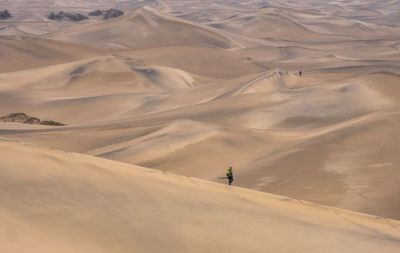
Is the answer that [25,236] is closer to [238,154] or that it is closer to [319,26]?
[238,154]

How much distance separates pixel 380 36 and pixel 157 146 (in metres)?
76.6

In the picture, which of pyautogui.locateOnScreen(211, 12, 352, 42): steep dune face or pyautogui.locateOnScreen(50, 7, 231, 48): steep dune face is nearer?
pyautogui.locateOnScreen(50, 7, 231, 48): steep dune face

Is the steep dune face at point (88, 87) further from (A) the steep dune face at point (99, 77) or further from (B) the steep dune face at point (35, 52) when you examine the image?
(B) the steep dune face at point (35, 52)

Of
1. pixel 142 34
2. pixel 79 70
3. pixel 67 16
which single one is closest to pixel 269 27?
pixel 142 34

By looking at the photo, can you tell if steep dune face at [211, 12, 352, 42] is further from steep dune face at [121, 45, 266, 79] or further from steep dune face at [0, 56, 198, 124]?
steep dune face at [0, 56, 198, 124]

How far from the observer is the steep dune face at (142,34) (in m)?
65.7

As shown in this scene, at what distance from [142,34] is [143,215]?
66942mm

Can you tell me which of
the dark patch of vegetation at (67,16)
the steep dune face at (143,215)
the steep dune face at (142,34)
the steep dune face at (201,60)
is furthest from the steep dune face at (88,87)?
the dark patch of vegetation at (67,16)

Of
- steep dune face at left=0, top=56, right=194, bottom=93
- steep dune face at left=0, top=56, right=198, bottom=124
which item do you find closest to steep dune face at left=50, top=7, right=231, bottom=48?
steep dune face at left=0, top=56, right=194, bottom=93

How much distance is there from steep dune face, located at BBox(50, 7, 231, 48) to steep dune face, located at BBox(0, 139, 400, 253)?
58233 millimetres

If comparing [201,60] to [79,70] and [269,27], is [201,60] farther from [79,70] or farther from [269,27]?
[269,27]

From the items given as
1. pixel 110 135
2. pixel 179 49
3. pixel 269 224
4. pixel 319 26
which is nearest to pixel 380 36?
pixel 319 26

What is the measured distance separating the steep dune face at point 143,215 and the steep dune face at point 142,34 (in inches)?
2293

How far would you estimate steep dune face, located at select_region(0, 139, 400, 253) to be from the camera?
407cm
